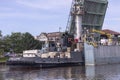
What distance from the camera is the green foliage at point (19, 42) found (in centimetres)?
8925

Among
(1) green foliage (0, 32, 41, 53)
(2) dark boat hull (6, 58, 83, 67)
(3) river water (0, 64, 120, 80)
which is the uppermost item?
(1) green foliage (0, 32, 41, 53)

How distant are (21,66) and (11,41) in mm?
40292

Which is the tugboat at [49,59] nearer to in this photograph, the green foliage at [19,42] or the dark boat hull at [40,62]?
the dark boat hull at [40,62]

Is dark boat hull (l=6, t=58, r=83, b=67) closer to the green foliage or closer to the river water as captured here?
the river water

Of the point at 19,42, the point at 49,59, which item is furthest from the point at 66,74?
the point at 19,42

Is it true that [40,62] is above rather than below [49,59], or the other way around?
below

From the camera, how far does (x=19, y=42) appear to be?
92062 millimetres

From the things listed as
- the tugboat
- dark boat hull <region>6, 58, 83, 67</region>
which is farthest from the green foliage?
dark boat hull <region>6, 58, 83, 67</region>

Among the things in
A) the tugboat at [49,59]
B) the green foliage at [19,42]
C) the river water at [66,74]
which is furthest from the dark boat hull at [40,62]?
the green foliage at [19,42]

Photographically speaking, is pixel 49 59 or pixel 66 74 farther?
pixel 49 59

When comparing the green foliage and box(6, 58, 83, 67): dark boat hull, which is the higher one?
the green foliage

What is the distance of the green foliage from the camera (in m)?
89.2

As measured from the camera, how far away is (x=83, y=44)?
197ft

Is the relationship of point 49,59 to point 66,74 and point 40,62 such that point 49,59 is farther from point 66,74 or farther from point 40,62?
point 66,74
